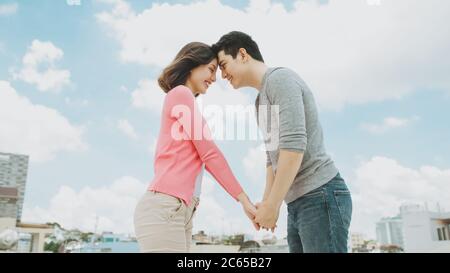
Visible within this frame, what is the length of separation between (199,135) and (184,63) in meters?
0.30

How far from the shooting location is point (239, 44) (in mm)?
1204

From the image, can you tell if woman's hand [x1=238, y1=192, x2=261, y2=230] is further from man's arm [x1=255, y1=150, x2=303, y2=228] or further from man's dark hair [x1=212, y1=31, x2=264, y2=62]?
man's dark hair [x1=212, y1=31, x2=264, y2=62]

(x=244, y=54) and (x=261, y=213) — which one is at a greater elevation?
(x=244, y=54)

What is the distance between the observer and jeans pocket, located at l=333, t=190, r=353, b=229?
→ 89 cm

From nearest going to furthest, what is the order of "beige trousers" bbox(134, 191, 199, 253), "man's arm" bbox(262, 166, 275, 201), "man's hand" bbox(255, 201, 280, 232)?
1. "beige trousers" bbox(134, 191, 199, 253)
2. "man's hand" bbox(255, 201, 280, 232)
3. "man's arm" bbox(262, 166, 275, 201)

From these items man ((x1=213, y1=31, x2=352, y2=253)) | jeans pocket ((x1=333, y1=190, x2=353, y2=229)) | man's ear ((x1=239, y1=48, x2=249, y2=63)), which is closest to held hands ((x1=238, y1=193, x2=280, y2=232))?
man ((x1=213, y1=31, x2=352, y2=253))

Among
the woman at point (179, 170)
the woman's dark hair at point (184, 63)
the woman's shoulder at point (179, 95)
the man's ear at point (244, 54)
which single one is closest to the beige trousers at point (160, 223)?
the woman at point (179, 170)

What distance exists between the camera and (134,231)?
917mm

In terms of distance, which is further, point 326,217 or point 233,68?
point 233,68

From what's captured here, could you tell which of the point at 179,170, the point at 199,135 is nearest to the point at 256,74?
the point at 199,135

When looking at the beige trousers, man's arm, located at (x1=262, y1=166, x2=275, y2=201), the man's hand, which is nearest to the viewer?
the beige trousers

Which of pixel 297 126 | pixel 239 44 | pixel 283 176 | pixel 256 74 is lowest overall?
pixel 283 176

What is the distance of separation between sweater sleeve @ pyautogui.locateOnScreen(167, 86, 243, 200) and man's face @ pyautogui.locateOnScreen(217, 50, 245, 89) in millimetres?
214

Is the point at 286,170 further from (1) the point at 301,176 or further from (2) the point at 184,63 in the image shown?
(2) the point at 184,63
